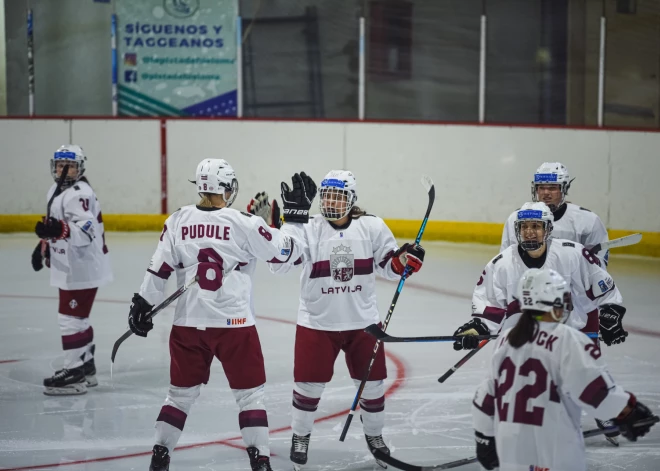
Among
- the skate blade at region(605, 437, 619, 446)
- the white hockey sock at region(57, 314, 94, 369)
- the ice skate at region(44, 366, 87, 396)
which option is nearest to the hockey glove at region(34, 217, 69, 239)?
the white hockey sock at region(57, 314, 94, 369)

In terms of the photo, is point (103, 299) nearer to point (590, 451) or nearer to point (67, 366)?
point (67, 366)

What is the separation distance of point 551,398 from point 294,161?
792cm

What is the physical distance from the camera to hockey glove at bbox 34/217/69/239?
5664 millimetres

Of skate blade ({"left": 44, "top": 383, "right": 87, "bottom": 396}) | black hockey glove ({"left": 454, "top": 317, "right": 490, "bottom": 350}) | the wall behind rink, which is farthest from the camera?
the wall behind rink

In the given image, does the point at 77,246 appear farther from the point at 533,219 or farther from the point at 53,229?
the point at 533,219

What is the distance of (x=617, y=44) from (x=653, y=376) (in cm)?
540

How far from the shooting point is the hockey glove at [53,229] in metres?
5.66

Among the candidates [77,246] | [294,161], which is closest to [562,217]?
[77,246]

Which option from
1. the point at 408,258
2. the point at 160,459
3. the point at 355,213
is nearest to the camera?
the point at 160,459

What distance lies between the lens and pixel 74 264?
5.76 meters

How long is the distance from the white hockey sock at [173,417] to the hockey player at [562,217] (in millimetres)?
1686

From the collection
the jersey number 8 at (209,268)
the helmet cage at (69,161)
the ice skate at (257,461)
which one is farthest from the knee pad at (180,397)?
the helmet cage at (69,161)

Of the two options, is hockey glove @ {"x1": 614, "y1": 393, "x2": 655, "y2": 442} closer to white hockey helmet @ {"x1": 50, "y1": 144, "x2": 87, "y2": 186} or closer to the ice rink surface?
the ice rink surface

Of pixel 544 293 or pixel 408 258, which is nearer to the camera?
pixel 544 293
